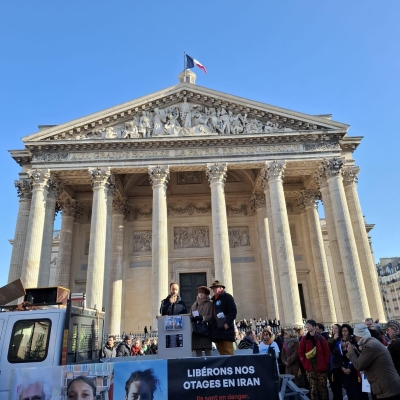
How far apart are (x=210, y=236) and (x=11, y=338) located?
21494 millimetres

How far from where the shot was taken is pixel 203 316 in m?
6.30

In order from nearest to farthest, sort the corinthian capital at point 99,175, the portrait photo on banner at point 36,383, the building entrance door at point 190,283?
the portrait photo on banner at point 36,383
the corinthian capital at point 99,175
the building entrance door at point 190,283

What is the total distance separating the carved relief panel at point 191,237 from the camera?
27016mm

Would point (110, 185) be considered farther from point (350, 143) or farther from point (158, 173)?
point (350, 143)

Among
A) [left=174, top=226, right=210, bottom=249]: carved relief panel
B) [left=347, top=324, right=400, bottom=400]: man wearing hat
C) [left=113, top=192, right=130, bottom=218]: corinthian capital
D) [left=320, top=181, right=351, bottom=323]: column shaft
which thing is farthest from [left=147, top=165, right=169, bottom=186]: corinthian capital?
[left=347, top=324, right=400, bottom=400]: man wearing hat

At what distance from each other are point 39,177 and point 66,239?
5.90 metres

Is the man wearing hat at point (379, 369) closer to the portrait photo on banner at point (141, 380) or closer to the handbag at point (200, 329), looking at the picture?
the handbag at point (200, 329)

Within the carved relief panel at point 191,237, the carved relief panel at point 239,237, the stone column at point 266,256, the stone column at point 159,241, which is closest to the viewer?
the stone column at point 159,241

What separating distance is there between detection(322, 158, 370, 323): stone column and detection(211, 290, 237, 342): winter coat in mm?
15829

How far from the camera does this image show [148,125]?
23.0 m

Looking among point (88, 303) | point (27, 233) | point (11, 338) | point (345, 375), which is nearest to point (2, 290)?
point (11, 338)

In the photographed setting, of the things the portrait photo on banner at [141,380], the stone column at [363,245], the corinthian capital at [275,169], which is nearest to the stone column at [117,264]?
the corinthian capital at [275,169]

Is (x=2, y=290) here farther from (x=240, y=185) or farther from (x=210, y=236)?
(x=240, y=185)

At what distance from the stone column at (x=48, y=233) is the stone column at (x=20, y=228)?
5.82ft
